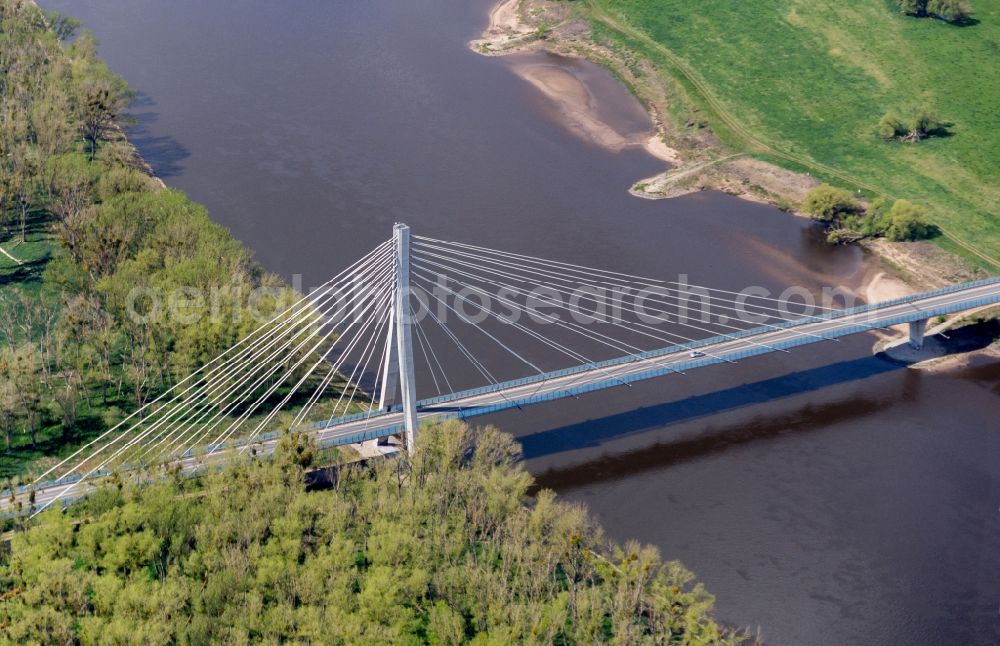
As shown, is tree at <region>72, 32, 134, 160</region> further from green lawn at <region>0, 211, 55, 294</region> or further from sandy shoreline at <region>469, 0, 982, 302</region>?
sandy shoreline at <region>469, 0, 982, 302</region>

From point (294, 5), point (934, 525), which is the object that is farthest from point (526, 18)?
point (934, 525)

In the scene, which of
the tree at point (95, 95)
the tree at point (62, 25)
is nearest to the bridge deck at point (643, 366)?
the tree at point (95, 95)

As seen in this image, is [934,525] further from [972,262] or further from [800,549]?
[972,262]

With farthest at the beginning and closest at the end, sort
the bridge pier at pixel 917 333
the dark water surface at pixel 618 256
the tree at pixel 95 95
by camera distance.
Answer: the tree at pixel 95 95 < the bridge pier at pixel 917 333 < the dark water surface at pixel 618 256

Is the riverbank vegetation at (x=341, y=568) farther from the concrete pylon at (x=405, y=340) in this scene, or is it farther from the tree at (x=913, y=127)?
the tree at (x=913, y=127)

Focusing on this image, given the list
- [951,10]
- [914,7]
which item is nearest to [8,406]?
[914,7]

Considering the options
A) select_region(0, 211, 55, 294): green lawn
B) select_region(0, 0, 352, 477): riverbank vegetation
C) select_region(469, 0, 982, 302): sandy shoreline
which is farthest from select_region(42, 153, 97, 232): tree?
select_region(469, 0, 982, 302): sandy shoreline
